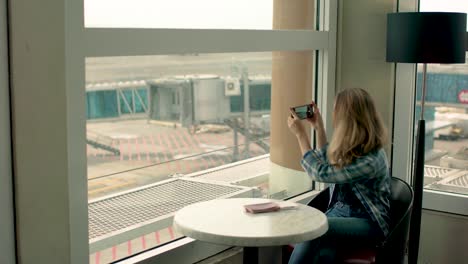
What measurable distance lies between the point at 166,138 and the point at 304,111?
80 centimetres

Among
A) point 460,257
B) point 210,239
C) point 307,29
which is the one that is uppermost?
point 307,29

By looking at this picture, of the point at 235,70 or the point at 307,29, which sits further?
the point at 307,29

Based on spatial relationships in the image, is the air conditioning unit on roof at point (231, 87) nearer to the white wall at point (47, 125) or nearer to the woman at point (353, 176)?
the woman at point (353, 176)

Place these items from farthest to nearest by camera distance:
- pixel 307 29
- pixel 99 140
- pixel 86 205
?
1. pixel 307 29
2. pixel 99 140
3. pixel 86 205

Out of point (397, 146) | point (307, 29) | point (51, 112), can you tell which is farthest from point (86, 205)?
point (397, 146)

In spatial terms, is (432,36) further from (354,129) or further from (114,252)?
(114,252)

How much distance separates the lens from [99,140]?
284 cm

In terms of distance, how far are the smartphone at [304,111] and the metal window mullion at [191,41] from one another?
0.39 m

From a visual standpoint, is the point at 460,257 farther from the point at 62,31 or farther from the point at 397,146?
the point at 62,31

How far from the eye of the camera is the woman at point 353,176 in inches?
125

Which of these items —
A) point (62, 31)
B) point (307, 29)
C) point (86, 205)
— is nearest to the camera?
point (62, 31)

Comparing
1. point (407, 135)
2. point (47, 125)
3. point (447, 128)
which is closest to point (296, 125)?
point (407, 135)

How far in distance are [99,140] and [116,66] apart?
12.9 inches

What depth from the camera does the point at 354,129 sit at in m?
3.25
